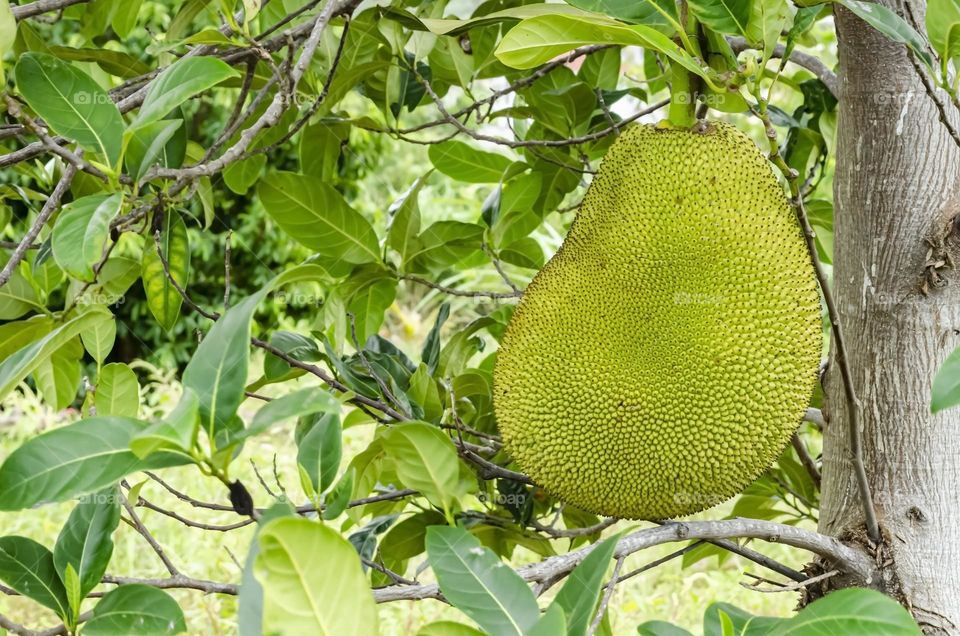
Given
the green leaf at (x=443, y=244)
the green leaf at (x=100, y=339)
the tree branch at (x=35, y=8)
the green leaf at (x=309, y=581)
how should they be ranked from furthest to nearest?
the green leaf at (x=443, y=244) → the green leaf at (x=100, y=339) → the tree branch at (x=35, y=8) → the green leaf at (x=309, y=581)

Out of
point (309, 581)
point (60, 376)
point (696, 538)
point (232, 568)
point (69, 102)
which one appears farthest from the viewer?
point (232, 568)

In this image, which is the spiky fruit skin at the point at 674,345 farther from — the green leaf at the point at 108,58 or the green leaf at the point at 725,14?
the green leaf at the point at 108,58

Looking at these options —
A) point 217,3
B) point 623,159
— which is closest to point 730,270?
point 623,159

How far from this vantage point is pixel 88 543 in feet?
1.90

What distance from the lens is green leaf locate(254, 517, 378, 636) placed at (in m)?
0.35

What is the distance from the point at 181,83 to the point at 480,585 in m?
0.34

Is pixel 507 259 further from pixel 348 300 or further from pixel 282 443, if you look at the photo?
pixel 282 443

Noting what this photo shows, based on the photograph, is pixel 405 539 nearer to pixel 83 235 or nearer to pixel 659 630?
pixel 659 630

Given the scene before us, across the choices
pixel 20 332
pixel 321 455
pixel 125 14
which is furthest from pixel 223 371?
pixel 125 14

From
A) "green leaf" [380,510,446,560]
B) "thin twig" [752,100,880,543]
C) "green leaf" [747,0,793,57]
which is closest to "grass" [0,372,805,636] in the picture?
"green leaf" [380,510,446,560]

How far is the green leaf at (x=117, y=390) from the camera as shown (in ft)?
2.51

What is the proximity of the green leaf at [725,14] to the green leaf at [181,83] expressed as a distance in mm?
298

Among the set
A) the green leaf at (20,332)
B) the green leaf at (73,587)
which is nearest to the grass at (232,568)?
the green leaf at (20,332)

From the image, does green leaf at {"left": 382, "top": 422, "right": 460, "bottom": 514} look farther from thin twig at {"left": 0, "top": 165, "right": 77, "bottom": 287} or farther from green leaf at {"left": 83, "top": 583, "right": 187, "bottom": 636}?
thin twig at {"left": 0, "top": 165, "right": 77, "bottom": 287}
